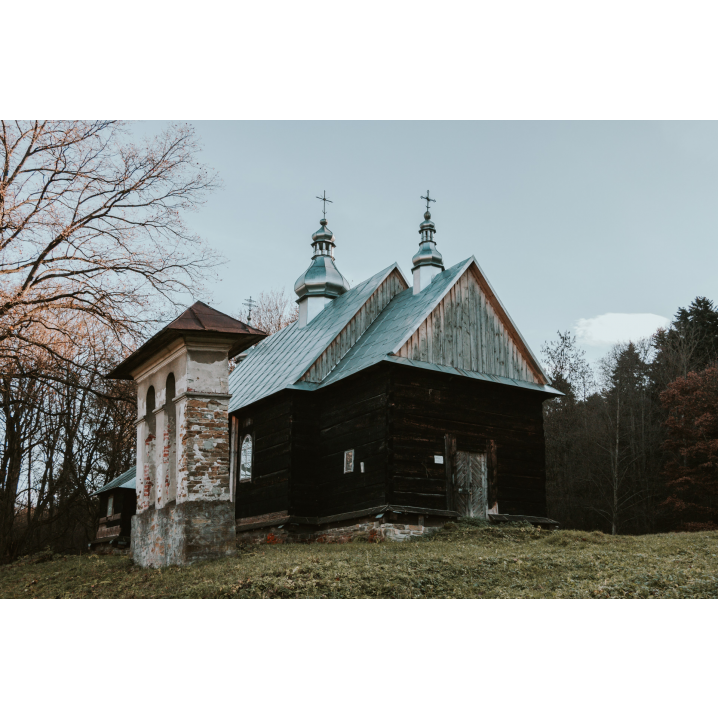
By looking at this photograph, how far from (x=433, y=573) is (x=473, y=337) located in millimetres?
9576

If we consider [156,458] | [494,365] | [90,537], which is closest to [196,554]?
[156,458]

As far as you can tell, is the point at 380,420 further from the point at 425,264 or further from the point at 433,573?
the point at 433,573

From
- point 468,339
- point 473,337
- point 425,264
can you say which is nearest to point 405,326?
point 468,339

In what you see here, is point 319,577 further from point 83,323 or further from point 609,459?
point 609,459

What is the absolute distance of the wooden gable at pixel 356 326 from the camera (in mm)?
20703

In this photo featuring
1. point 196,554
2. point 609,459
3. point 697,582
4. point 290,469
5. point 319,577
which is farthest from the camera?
point 609,459

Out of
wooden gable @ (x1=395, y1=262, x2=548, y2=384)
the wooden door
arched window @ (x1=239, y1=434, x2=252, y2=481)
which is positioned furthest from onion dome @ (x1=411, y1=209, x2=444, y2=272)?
arched window @ (x1=239, y1=434, x2=252, y2=481)

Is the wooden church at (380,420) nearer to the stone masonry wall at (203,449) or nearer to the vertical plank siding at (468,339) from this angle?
the vertical plank siding at (468,339)

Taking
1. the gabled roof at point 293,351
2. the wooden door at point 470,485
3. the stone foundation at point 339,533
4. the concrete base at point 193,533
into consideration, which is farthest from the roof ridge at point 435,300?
the concrete base at point 193,533

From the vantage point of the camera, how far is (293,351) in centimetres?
2347

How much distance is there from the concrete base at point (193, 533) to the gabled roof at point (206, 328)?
3096 millimetres

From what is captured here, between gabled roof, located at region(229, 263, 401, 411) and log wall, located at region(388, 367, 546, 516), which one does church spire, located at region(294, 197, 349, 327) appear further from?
log wall, located at region(388, 367, 546, 516)

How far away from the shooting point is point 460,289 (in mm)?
20188

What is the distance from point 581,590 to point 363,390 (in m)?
9.88
